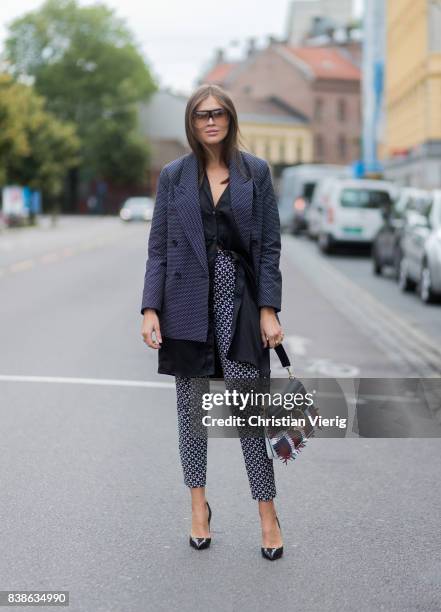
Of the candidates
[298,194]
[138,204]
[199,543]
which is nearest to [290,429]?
[199,543]

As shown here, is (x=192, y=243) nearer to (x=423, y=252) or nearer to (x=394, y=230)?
(x=423, y=252)

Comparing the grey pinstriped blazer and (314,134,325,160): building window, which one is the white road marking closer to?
the grey pinstriped blazer

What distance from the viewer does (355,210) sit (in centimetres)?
2898

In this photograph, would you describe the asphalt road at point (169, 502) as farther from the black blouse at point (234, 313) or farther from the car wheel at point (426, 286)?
the car wheel at point (426, 286)

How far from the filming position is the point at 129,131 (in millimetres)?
85062

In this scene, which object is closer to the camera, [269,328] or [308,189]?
[269,328]

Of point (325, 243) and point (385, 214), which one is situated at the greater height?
point (385, 214)

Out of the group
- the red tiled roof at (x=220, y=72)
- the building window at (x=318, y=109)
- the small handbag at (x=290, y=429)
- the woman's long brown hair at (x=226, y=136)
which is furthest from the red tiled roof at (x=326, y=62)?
the small handbag at (x=290, y=429)

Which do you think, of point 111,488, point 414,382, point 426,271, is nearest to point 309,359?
point 414,382

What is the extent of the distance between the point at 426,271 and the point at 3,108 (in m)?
35.6

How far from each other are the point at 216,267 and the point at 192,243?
136 millimetres

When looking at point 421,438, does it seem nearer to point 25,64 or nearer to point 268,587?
point 268,587

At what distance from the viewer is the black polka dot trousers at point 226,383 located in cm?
456

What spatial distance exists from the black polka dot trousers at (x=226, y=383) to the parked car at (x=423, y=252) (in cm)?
1175
